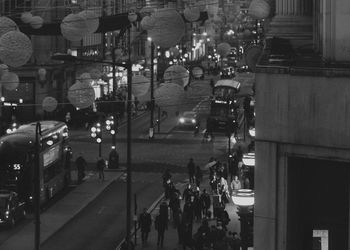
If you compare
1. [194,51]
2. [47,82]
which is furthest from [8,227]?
[194,51]

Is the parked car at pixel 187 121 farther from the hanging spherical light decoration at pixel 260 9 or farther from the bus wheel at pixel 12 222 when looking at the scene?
the hanging spherical light decoration at pixel 260 9

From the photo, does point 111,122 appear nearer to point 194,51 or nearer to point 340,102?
point 340,102

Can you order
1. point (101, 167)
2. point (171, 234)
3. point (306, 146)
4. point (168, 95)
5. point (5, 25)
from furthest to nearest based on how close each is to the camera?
point (101, 167), point (171, 234), point (168, 95), point (5, 25), point (306, 146)

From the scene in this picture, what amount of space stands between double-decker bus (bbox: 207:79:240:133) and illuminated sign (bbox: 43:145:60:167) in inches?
736

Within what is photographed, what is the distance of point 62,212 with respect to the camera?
1438 inches

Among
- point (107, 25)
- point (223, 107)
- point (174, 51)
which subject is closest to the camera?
point (107, 25)

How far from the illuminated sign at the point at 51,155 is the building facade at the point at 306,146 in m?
22.5

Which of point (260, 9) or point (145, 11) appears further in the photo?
point (145, 11)

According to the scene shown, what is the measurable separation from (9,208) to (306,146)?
20.1 m

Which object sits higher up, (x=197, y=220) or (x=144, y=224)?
(x=144, y=224)

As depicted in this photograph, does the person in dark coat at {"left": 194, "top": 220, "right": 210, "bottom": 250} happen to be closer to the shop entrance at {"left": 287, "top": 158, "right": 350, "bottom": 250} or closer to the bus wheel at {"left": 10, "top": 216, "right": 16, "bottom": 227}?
the bus wheel at {"left": 10, "top": 216, "right": 16, "bottom": 227}

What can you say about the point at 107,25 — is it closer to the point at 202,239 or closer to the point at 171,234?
the point at 171,234

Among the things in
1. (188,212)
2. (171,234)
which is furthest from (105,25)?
(188,212)

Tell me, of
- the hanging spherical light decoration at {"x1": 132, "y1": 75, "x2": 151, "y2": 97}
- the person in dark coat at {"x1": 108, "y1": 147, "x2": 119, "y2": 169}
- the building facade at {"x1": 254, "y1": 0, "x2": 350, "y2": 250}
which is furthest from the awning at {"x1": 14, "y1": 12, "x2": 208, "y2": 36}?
the building facade at {"x1": 254, "y1": 0, "x2": 350, "y2": 250}
